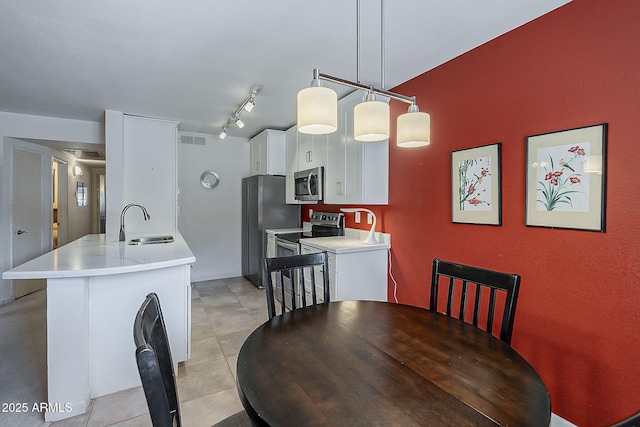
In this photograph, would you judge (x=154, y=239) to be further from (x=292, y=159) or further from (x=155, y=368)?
(x=155, y=368)

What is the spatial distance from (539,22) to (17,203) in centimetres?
582

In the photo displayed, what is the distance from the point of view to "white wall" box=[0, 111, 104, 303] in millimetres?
3764

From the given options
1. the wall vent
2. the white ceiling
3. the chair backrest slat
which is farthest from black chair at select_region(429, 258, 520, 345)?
the wall vent

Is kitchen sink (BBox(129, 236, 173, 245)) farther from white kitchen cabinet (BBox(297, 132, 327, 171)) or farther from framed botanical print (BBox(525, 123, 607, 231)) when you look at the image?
framed botanical print (BBox(525, 123, 607, 231))

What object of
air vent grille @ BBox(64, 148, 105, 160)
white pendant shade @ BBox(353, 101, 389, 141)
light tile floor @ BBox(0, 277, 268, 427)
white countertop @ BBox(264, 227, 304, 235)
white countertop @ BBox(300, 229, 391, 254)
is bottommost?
light tile floor @ BBox(0, 277, 268, 427)

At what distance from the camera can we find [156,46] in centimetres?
219

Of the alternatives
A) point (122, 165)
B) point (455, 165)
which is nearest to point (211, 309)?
point (122, 165)

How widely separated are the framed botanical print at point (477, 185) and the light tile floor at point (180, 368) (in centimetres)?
210

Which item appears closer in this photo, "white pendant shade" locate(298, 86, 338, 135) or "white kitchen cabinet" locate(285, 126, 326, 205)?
"white pendant shade" locate(298, 86, 338, 135)

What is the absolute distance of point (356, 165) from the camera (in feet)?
9.80

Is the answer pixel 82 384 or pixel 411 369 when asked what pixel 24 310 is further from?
pixel 411 369

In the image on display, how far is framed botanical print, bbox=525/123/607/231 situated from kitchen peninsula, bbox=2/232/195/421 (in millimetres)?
2318

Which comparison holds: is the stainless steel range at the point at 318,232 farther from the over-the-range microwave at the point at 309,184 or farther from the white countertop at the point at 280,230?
the over-the-range microwave at the point at 309,184

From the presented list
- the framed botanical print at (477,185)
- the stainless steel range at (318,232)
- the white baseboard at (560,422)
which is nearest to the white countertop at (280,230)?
the stainless steel range at (318,232)
